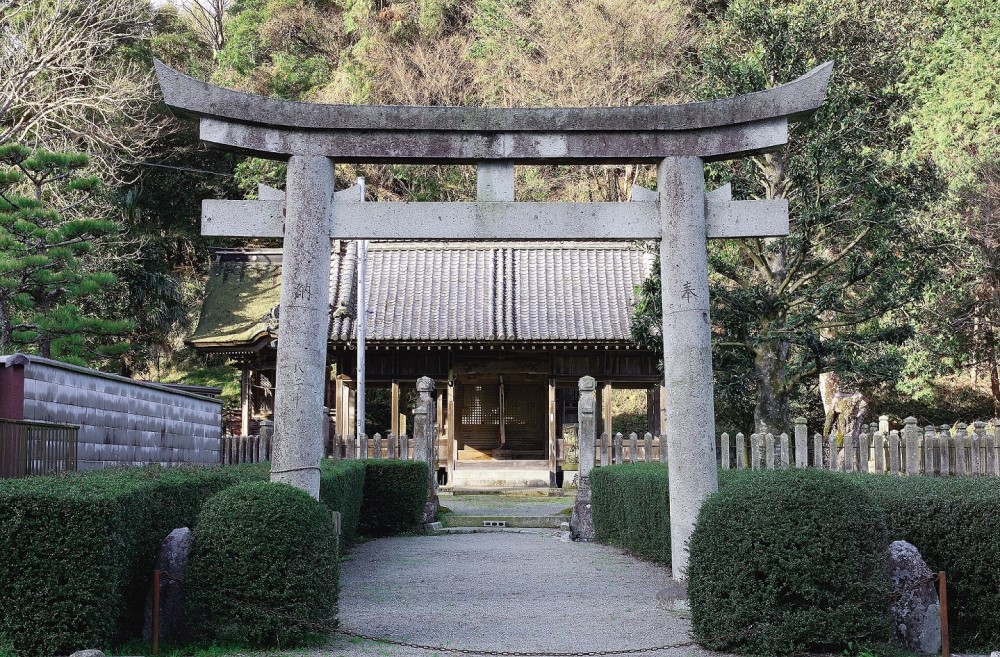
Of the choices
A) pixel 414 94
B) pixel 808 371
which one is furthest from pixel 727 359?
pixel 414 94

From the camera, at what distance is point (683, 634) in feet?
25.1

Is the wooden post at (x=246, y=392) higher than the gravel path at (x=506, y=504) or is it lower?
higher

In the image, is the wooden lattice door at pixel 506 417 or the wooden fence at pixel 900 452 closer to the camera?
the wooden fence at pixel 900 452

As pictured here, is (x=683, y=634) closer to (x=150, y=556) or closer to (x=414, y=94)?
(x=150, y=556)

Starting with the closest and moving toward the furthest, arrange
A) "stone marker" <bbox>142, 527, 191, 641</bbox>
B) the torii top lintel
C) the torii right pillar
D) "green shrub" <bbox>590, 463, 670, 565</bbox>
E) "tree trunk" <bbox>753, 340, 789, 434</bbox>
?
"stone marker" <bbox>142, 527, 191, 641</bbox>, the torii right pillar, the torii top lintel, "green shrub" <bbox>590, 463, 670, 565</bbox>, "tree trunk" <bbox>753, 340, 789, 434</bbox>

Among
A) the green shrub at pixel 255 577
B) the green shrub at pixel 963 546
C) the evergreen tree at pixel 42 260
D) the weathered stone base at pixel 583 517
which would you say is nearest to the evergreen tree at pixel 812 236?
the weathered stone base at pixel 583 517

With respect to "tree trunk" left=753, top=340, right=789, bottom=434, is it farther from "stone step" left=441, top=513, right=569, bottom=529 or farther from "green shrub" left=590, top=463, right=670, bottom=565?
"stone step" left=441, top=513, right=569, bottom=529

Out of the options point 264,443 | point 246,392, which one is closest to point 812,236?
point 264,443

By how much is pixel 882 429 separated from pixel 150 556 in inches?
560

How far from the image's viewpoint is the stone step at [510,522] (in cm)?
1842

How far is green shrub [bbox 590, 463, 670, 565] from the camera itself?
37.1ft

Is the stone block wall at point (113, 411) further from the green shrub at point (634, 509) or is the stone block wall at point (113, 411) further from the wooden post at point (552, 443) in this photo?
the wooden post at point (552, 443)

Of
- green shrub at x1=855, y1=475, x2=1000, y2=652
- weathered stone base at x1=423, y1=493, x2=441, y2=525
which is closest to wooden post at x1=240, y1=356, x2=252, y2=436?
weathered stone base at x1=423, y1=493, x2=441, y2=525

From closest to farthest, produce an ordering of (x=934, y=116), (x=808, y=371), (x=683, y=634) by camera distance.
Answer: (x=683, y=634)
(x=808, y=371)
(x=934, y=116)
